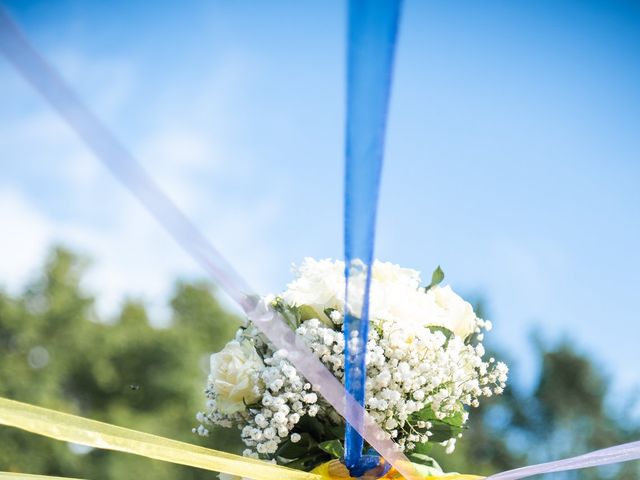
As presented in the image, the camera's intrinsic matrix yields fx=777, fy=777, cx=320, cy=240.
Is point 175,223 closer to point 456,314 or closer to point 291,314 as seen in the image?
point 291,314

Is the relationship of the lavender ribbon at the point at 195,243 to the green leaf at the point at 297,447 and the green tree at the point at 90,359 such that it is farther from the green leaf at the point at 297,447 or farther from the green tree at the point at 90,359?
the green tree at the point at 90,359

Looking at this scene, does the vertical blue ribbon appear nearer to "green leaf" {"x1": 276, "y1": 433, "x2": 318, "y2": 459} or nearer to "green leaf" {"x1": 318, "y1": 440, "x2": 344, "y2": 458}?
"green leaf" {"x1": 318, "y1": 440, "x2": 344, "y2": 458}

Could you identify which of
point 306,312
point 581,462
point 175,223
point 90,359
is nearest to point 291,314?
point 306,312

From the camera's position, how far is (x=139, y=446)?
6.58 feet

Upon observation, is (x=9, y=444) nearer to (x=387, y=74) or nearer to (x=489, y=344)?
(x=489, y=344)

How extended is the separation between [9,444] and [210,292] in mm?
10562

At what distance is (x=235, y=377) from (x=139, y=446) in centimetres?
34

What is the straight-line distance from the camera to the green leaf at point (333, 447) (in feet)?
6.93

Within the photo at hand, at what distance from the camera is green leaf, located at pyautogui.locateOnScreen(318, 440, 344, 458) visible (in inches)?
83.2

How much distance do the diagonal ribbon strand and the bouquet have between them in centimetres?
8

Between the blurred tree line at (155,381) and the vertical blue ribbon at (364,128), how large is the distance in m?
24.1

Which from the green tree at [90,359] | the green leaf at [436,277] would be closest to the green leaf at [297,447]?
the green leaf at [436,277]

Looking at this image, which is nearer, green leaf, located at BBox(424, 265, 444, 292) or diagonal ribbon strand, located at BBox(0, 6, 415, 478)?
diagonal ribbon strand, located at BBox(0, 6, 415, 478)

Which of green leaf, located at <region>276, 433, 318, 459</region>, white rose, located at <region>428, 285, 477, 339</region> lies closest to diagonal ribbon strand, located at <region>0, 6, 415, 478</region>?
green leaf, located at <region>276, 433, 318, 459</region>
